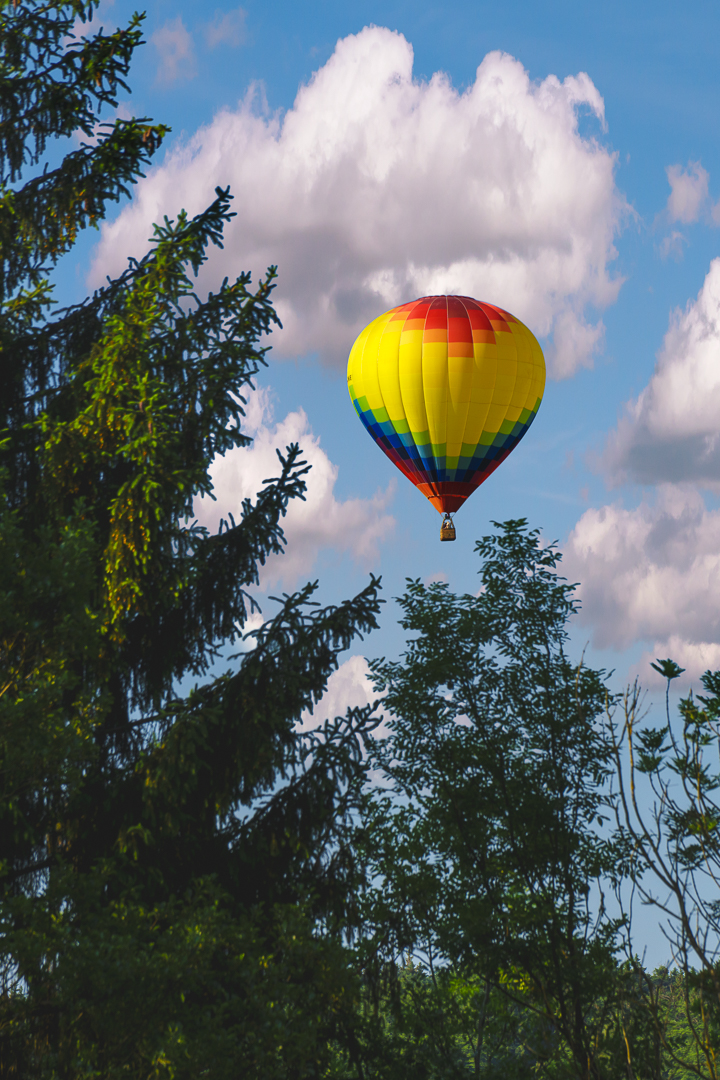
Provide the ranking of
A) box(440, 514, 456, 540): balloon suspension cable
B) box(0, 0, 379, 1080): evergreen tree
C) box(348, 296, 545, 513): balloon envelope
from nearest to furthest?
1. box(0, 0, 379, 1080): evergreen tree
2. box(348, 296, 545, 513): balloon envelope
3. box(440, 514, 456, 540): balloon suspension cable

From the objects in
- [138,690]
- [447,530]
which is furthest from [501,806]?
[447,530]

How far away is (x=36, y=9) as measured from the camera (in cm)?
1308

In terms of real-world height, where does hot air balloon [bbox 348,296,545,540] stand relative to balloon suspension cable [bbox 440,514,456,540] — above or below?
above

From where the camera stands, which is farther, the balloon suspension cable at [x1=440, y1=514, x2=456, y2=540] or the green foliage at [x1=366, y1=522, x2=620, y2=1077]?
the balloon suspension cable at [x1=440, y1=514, x2=456, y2=540]

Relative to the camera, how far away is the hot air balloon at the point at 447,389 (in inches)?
1083

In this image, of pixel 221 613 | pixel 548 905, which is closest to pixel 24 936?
pixel 221 613

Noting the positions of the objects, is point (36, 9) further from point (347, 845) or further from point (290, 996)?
point (290, 996)

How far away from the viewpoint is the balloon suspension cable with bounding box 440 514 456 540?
2864 centimetres

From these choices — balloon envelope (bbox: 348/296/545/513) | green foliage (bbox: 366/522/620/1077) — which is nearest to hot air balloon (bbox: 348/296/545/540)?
balloon envelope (bbox: 348/296/545/513)

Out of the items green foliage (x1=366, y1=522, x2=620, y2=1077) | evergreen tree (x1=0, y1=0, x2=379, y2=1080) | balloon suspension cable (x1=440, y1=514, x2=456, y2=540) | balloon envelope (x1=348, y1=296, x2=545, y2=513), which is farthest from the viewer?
balloon suspension cable (x1=440, y1=514, x2=456, y2=540)

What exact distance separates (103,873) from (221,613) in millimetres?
3898

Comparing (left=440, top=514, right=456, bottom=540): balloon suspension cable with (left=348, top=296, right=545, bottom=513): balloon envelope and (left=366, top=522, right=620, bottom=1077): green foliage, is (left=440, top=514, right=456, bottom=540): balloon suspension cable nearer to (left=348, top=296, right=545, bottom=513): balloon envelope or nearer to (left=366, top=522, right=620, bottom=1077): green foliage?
(left=348, top=296, right=545, bottom=513): balloon envelope


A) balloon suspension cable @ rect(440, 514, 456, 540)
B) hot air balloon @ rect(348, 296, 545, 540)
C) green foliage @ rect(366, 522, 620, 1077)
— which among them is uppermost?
hot air balloon @ rect(348, 296, 545, 540)

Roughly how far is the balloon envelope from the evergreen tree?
15320 mm
